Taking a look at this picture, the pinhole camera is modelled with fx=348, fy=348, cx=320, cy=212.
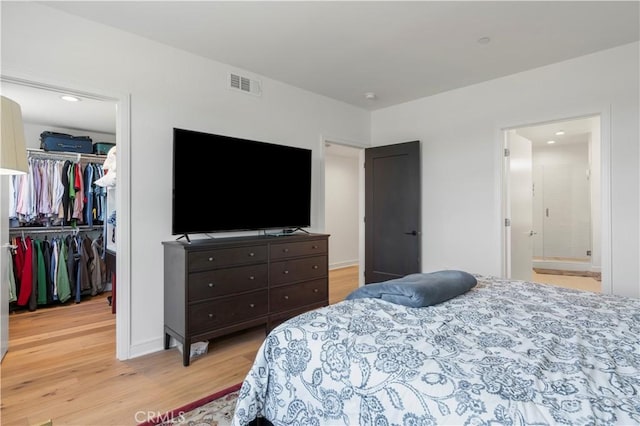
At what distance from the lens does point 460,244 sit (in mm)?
3930

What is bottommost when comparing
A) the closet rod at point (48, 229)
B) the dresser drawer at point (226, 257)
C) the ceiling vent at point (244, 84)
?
the dresser drawer at point (226, 257)

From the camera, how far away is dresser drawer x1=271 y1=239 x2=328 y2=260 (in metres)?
3.11

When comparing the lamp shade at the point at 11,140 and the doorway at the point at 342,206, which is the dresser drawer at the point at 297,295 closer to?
the lamp shade at the point at 11,140

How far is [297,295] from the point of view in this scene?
3291 millimetres

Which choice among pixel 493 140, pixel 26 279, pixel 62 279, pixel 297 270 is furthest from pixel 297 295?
pixel 26 279

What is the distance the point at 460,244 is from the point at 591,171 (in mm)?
4093

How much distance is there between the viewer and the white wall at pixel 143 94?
2.33 metres

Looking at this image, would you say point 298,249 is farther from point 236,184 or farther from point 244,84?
point 244,84

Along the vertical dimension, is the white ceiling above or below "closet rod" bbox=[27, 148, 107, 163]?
above

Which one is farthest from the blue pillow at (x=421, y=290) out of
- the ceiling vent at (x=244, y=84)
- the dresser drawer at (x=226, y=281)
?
the ceiling vent at (x=244, y=84)

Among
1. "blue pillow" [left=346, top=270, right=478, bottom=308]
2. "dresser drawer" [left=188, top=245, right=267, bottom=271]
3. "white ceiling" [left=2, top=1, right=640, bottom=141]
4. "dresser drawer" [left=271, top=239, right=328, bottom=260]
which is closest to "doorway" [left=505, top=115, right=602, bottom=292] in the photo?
"white ceiling" [left=2, top=1, right=640, bottom=141]

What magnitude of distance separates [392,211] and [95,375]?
3.39 meters

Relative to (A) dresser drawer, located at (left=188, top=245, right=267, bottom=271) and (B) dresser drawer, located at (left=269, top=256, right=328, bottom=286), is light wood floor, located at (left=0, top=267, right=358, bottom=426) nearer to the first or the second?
(B) dresser drawer, located at (left=269, top=256, right=328, bottom=286)

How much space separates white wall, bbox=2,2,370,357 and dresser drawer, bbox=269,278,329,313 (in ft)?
3.13
